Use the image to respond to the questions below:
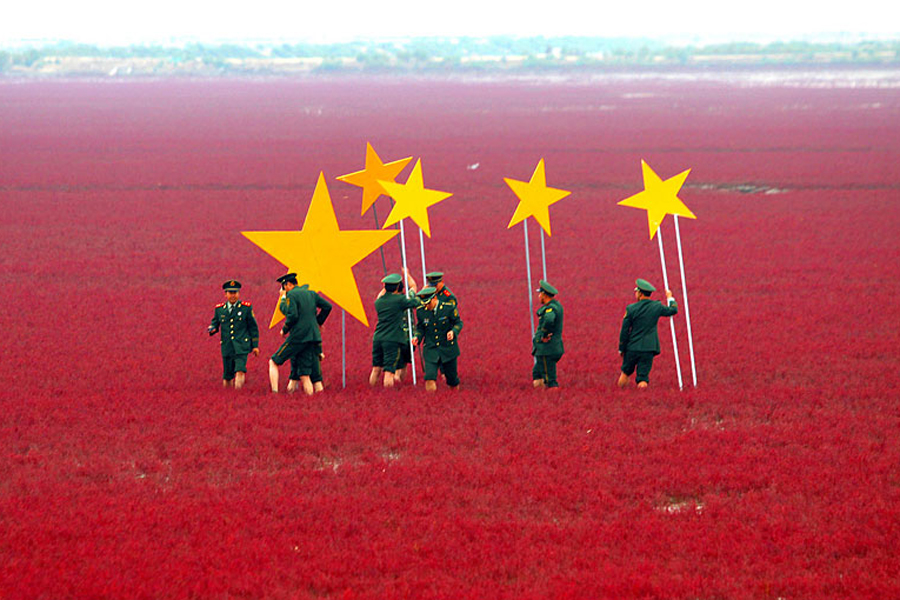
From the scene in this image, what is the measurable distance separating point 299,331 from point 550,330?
2928 mm

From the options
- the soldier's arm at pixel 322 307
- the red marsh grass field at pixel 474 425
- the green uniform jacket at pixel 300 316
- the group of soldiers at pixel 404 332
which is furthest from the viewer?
the soldier's arm at pixel 322 307

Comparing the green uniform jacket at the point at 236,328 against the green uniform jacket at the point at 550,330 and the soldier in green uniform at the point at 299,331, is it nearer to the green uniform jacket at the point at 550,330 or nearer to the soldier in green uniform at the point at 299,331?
the soldier in green uniform at the point at 299,331

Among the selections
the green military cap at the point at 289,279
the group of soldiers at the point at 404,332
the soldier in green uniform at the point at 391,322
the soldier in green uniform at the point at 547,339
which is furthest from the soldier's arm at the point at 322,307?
the soldier in green uniform at the point at 547,339

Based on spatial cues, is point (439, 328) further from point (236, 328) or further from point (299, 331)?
point (236, 328)

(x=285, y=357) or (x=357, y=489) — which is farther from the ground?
(x=285, y=357)

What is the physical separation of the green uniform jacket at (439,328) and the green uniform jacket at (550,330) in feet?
3.13

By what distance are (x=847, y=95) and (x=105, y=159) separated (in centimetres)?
6111

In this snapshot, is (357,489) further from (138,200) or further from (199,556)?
(138,200)

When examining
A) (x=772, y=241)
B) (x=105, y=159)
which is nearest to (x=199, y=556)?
(x=772, y=241)

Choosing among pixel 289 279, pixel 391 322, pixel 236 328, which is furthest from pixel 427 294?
pixel 236 328

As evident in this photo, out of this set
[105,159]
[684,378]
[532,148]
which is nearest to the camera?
[684,378]

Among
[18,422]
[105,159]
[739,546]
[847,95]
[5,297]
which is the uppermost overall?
[847,95]

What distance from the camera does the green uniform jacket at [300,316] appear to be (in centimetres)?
1212

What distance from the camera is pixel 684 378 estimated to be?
43.8 feet
